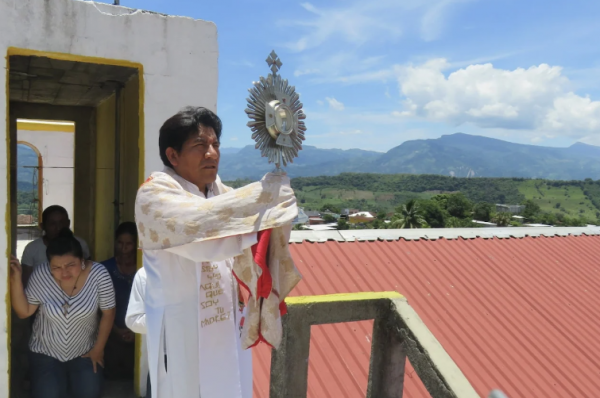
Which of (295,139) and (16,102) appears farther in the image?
(16,102)

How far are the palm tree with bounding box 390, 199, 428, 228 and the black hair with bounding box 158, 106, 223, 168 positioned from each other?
2093 inches

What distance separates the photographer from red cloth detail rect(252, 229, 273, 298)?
1892mm

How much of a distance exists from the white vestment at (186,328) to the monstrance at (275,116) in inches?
16.4

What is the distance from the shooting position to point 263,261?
191 centimetres

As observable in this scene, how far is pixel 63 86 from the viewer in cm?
504

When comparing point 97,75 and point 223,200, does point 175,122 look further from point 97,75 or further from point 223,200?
point 97,75

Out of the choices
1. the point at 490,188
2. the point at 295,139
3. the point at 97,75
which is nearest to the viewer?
the point at 295,139

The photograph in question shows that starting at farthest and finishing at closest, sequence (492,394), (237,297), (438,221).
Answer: (438,221), (237,297), (492,394)

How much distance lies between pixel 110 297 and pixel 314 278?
3.39 metres

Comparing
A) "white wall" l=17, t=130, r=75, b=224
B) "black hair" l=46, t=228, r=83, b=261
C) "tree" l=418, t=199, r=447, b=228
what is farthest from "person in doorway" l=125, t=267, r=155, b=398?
"tree" l=418, t=199, r=447, b=228

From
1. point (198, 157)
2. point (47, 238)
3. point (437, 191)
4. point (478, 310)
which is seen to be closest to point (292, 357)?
point (198, 157)

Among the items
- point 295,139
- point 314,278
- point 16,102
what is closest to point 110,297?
point 295,139

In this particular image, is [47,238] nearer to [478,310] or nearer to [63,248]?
[63,248]

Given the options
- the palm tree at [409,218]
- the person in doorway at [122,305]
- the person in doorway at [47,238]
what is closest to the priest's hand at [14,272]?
the person in doorway at [122,305]
